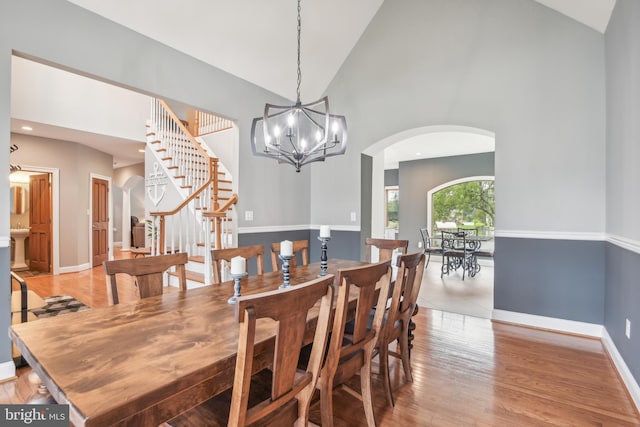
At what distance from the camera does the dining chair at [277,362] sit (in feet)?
3.15

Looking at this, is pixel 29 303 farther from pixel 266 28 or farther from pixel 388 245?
pixel 266 28

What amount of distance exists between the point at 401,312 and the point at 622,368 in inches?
A: 72.8

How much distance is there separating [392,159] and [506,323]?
5886 millimetres

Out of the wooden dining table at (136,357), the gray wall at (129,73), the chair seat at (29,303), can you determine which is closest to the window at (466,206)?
the gray wall at (129,73)

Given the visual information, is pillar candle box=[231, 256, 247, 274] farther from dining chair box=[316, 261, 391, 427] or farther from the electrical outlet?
the electrical outlet

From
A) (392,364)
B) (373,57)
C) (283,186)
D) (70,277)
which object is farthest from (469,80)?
(70,277)

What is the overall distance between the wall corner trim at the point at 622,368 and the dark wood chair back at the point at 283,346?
2.28 metres

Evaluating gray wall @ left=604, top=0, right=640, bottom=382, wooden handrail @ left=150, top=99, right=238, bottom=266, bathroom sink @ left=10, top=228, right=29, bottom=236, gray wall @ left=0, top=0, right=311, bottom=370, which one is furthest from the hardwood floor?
bathroom sink @ left=10, top=228, right=29, bottom=236

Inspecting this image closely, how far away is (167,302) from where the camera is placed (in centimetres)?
173

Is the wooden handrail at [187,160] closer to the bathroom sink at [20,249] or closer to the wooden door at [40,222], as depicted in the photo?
the wooden door at [40,222]

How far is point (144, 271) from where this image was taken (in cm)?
195

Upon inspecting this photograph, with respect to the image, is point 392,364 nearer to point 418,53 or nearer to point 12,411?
point 12,411

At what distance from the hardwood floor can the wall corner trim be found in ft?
0.16

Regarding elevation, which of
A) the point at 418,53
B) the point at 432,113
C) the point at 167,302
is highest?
the point at 418,53
